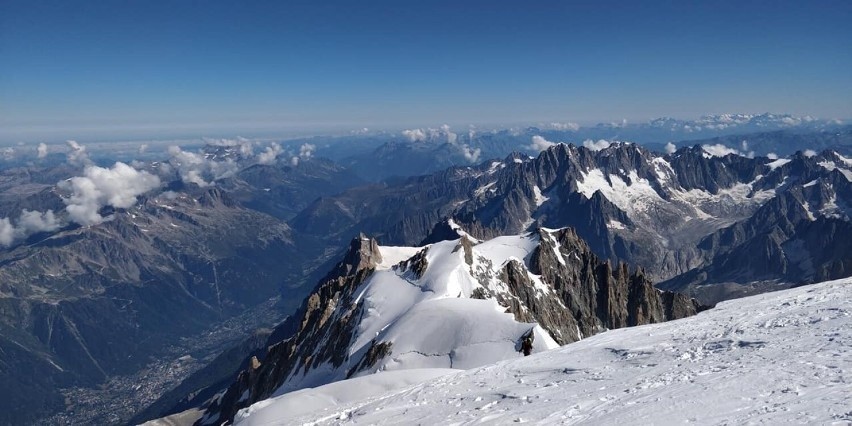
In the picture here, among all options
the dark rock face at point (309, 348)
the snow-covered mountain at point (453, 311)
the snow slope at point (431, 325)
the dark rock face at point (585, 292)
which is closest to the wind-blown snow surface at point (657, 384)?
the snow slope at point (431, 325)

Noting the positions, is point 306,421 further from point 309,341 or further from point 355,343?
point 309,341

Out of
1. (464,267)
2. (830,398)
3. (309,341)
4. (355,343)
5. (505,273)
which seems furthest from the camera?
(505,273)

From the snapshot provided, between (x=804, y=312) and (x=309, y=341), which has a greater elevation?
(x=804, y=312)

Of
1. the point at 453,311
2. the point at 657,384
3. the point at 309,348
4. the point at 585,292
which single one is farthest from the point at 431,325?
the point at 585,292

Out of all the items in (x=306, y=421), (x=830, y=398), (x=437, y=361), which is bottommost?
(x=437, y=361)

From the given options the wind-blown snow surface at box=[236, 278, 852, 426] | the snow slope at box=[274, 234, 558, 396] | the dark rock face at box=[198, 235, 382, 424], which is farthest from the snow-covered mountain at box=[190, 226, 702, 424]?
the wind-blown snow surface at box=[236, 278, 852, 426]

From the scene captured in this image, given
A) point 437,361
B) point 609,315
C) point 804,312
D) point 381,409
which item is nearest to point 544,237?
point 609,315

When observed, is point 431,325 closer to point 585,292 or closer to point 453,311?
point 453,311

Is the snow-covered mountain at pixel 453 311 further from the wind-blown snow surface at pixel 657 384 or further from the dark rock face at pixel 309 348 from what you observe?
the wind-blown snow surface at pixel 657 384
